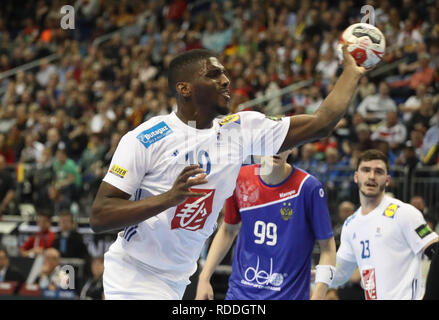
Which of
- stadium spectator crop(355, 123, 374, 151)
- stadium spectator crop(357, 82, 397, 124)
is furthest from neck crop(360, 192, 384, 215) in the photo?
stadium spectator crop(357, 82, 397, 124)

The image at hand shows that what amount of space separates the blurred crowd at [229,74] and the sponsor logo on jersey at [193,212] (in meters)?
6.86

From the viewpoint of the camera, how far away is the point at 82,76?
699 inches

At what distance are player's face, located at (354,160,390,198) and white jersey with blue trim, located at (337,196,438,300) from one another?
167mm

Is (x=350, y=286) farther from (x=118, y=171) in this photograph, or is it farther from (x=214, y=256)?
(x=118, y=171)

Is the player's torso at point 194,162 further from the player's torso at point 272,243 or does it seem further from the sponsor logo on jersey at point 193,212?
the player's torso at point 272,243

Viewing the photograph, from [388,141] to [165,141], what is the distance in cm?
796

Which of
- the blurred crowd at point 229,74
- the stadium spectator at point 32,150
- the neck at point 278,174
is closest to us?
the neck at point 278,174

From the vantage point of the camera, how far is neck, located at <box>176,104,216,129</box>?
4.13 metres

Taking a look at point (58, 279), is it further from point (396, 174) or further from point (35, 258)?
point (396, 174)

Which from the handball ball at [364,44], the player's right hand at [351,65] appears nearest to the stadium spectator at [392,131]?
the handball ball at [364,44]

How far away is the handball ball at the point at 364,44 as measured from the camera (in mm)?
4156

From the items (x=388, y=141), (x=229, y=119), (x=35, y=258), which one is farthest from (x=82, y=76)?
(x=229, y=119)

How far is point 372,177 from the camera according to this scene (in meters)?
6.32

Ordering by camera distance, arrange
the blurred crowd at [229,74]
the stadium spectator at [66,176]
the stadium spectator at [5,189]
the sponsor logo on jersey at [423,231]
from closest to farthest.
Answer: the sponsor logo on jersey at [423,231] → the blurred crowd at [229,74] → the stadium spectator at [66,176] → the stadium spectator at [5,189]
